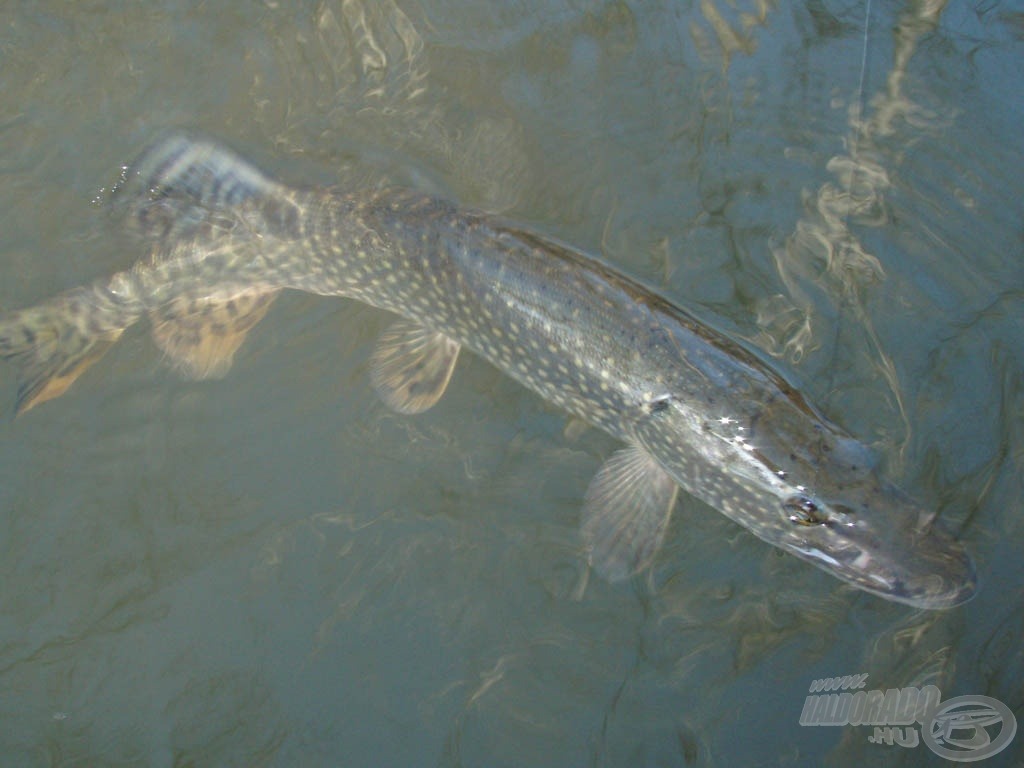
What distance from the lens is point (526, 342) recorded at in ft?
10.0

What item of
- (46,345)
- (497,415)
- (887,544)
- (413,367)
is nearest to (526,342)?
(497,415)

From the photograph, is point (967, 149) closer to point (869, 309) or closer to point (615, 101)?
point (869, 309)

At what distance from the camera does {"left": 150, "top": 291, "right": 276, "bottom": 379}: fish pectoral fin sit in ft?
11.2

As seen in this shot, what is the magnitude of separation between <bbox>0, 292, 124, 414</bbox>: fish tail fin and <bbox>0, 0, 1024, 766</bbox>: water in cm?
8

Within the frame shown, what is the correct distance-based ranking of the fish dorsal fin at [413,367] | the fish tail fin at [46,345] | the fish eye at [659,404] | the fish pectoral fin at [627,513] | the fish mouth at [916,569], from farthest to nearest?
the fish dorsal fin at [413,367] < the fish tail fin at [46,345] < the fish pectoral fin at [627,513] < the fish eye at [659,404] < the fish mouth at [916,569]

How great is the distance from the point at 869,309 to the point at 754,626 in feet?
4.14

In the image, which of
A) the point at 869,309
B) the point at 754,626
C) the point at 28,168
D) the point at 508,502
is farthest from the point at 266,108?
the point at 754,626

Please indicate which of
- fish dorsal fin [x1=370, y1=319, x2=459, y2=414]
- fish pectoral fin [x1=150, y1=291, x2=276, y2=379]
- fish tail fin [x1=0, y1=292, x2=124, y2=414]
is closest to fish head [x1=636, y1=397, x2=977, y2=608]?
fish dorsal fin [x1=370, y1=319, x2=459, y2=414]

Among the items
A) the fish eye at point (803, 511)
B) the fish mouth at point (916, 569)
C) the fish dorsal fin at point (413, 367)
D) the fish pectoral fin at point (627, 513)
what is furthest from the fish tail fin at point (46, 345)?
the fish mouth at point (916, 569)

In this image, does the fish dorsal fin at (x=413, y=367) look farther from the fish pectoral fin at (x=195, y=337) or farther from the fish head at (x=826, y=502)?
the fish head at (x=826, y=502)

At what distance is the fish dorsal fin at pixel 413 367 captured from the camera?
11.0 ft

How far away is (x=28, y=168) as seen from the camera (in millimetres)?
3840

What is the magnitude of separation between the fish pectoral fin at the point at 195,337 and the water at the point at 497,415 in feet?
0.27

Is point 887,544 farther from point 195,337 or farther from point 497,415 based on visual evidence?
point 195,337
